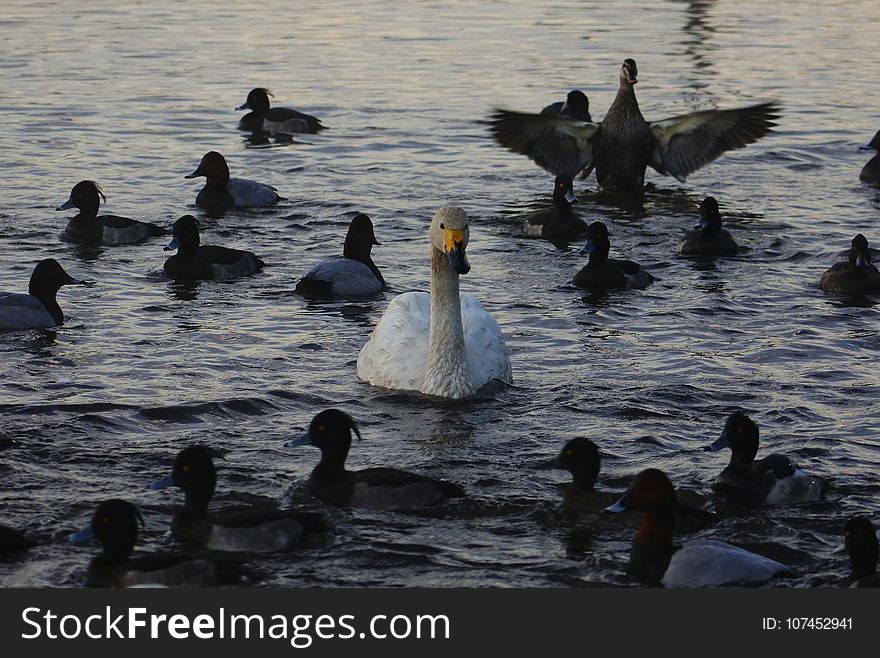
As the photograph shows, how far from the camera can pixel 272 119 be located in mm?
23531

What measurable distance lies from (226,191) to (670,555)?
1124 cm

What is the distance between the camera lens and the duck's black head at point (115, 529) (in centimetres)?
839

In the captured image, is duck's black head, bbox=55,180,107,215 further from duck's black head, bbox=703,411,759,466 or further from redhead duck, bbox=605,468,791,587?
redhead duck, bbox=605,468,791,587

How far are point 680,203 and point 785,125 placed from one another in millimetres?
5221

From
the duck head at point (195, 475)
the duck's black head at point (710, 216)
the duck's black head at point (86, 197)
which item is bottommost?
the duck head at point (195, 475)

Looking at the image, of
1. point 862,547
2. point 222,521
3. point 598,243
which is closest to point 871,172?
point 598,243

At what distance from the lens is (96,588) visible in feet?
27.0

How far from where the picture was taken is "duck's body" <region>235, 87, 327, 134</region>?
23469mm

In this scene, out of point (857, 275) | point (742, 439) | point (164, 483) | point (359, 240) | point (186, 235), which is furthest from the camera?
A: point (186, 235)

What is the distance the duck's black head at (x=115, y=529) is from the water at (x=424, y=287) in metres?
0.31

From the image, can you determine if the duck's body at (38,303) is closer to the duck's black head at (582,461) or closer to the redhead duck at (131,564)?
the redhead duck at (131,564)

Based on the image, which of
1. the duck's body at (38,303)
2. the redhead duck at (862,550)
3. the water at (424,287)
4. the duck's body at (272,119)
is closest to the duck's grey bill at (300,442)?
the water at (424,287)

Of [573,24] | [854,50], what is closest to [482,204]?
[854,50]

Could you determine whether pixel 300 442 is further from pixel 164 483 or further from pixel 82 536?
pixel 82 536
